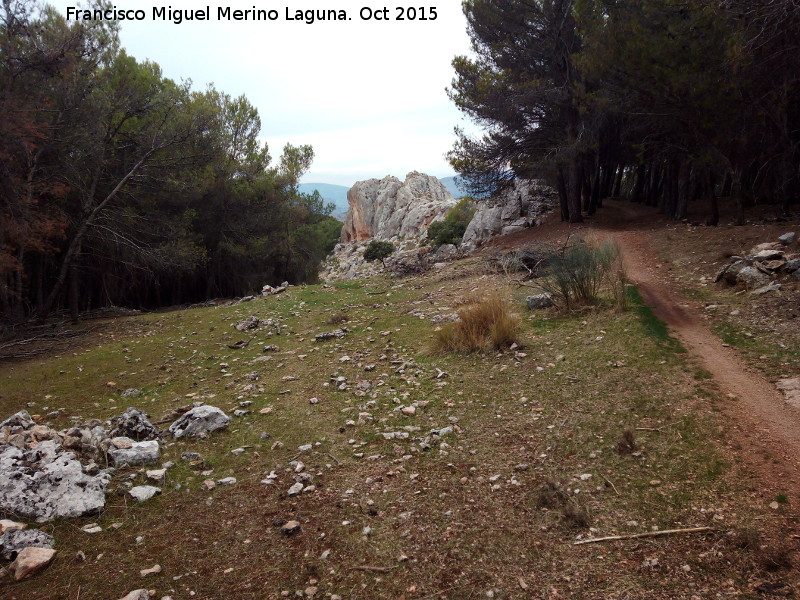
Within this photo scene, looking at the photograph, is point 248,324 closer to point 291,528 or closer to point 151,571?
point 291,528

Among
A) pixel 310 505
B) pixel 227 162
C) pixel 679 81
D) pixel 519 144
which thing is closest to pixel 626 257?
pixel 679 81

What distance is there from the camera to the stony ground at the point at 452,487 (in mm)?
2992

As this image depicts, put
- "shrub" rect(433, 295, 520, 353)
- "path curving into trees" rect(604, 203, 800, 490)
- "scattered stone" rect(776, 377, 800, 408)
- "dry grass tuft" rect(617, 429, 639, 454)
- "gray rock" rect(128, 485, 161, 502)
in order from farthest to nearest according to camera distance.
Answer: "shrub" rect(433, 295, 520, 353) → "scattered stone" rect(776, 377, 800, 408) → "dry grass tuft" rect(617, 429, 639, 454) → "gray rock" rect(128, 485, 161, 502) → "path curving into trees" rect(604, 203, 800, 490)

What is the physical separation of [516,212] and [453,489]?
80.4 feet

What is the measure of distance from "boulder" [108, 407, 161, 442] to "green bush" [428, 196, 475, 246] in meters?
32.3

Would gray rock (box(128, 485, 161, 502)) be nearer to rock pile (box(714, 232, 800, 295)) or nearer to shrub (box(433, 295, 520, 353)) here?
shrub (box(433, 295, 520, 353))

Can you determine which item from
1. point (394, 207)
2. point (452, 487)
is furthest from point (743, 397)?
point (394, 207)

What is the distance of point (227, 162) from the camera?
819 inches

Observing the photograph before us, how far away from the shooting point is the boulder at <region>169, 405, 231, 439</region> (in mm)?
5141

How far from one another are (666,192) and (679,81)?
8.84 metres

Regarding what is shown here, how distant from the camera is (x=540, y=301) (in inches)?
353

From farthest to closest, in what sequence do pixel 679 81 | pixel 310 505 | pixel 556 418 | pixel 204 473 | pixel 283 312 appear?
1. pixel 679 81
2. pixel 283 312
3. pixel 556 418
4. pixel 204 473
5. pixel 310 505

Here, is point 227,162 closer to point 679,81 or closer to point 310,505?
point 679,81

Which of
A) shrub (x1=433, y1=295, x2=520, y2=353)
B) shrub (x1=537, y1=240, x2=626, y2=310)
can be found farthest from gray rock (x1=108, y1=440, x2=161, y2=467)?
shrub (x1=537, y1=240, x2=626, y2=310)
